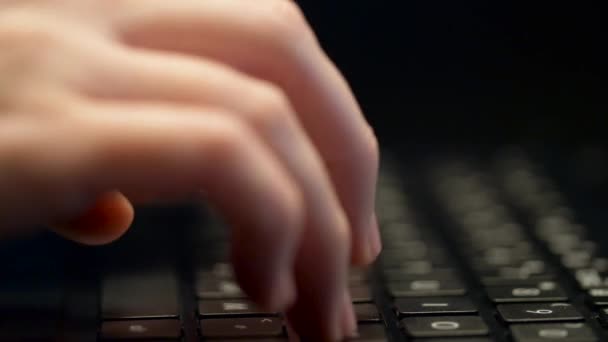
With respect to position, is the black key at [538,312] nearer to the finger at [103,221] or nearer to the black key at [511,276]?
the black key at [511,276]

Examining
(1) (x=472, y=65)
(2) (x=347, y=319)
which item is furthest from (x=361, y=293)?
(1) (x=472, y=65)

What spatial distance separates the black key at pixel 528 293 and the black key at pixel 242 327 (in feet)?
0.34

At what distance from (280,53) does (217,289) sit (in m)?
0.17

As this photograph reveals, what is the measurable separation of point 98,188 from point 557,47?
49 cm

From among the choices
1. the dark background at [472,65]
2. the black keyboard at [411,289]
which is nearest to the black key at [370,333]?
the black keyboard at [411,289]

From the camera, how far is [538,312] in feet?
1.26

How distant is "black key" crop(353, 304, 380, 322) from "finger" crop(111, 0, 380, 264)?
3.8 inches

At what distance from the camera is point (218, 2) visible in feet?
0.86

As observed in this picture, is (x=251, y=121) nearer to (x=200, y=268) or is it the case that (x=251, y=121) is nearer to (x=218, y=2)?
(x=218, y=2)

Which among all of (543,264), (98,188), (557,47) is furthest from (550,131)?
(98,188)

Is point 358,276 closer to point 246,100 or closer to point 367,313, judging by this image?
point 367,313

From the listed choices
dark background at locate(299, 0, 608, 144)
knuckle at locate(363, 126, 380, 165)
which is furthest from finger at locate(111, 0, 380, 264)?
dark background at locate(299, 0, 608, 144)

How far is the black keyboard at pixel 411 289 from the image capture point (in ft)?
1.20

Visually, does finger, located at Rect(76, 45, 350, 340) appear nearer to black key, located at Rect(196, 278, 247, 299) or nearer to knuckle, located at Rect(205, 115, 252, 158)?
knuckle, located at Rect(205, 115, 252, 158)
